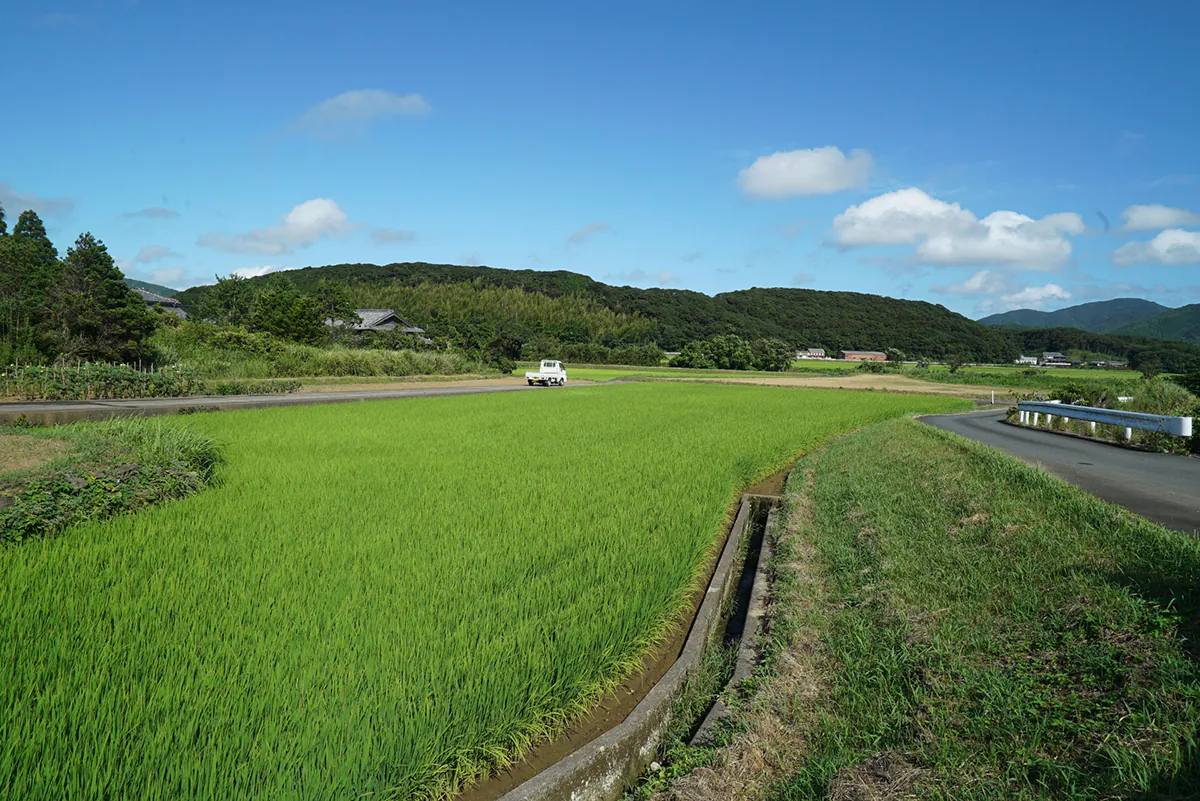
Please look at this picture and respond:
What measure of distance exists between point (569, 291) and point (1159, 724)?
425 ft

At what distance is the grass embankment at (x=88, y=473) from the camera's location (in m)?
5.49

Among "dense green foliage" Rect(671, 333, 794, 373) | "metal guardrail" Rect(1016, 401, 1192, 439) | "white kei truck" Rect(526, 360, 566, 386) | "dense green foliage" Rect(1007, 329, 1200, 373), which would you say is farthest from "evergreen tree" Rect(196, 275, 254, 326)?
"dense green foliage" Rect(1007, 329, 1200, 373)

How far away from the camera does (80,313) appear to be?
22438mm

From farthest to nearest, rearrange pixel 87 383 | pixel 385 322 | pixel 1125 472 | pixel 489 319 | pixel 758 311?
pixel 758 311
pixel 489 319
pixel 385 322
pixel 87 383
pixel 1125 472

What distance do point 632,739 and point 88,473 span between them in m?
6.02

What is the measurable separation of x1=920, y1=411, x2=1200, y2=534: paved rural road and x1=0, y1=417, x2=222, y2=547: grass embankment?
945 centimetres

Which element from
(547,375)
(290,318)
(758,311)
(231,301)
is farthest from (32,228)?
(758,311)

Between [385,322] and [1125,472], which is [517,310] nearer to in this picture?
[385,322]

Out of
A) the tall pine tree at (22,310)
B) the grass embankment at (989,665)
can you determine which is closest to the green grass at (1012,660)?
the grass embankment at (989,665)

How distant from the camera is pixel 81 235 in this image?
24531mm

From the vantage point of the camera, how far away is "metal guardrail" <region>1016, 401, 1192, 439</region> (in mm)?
11703

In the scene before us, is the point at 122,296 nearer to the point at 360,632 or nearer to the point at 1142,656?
the point at 360,632

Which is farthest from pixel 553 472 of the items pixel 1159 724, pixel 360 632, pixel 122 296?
pixel 122 296

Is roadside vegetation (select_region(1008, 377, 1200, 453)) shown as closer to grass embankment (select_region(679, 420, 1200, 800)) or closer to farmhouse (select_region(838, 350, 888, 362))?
grass embankment (select_region(679, 420, 1200, 800))
